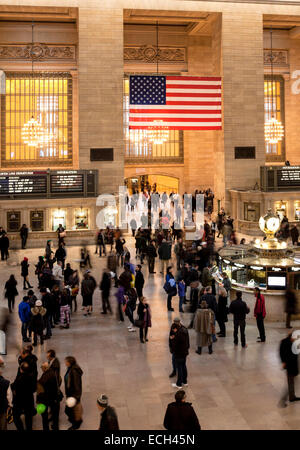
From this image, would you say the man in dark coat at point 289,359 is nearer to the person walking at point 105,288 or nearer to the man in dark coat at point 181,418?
the man in dark coat at point 181,418

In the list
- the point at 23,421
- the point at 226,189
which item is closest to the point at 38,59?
the point at 226,189

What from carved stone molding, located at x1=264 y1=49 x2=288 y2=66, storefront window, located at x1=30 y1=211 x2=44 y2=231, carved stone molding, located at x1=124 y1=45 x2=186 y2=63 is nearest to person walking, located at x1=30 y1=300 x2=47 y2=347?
storefront window, located at x1=30 y1=211 x2=44 y2=231

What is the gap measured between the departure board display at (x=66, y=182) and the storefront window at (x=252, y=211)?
26.8 feet

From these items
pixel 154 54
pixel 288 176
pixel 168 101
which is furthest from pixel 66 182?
pixel 154 54

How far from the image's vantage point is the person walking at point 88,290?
464 inches

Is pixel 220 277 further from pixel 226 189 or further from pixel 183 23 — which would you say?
pixel 183 23

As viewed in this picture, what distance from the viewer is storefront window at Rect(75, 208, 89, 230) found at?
22.9 m

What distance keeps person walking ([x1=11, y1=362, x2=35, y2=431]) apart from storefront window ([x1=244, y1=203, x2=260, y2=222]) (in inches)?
746

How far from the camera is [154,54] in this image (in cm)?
3114

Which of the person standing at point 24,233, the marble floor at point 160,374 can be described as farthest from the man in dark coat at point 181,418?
the person standing at point 24,233

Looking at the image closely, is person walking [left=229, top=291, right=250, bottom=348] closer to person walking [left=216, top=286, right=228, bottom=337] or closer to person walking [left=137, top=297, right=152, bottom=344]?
person walking [left=216, top=286, right=228, bottom=337]

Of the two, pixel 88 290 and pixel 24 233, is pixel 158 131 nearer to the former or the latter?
pixel 24 233
